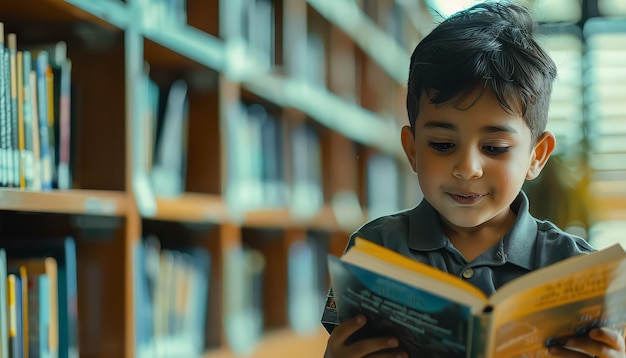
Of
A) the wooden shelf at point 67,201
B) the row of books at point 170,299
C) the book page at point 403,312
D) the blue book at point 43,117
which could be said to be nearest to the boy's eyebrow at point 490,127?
the book page at point 403,312

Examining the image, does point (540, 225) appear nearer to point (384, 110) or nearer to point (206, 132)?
point (206, 132)

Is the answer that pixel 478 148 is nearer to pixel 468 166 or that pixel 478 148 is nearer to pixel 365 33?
pixel 468 166

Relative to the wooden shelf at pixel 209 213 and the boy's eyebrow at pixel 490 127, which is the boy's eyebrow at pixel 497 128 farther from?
the wooden shelf at pixel 209 213

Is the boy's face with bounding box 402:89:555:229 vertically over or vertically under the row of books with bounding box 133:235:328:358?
over

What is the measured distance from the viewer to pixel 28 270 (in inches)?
61.2

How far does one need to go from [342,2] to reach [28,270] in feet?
7.69

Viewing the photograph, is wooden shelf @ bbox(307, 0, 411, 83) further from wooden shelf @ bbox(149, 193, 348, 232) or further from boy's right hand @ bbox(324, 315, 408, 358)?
boy's right hand @ bbox(324, 315, 408, 358)

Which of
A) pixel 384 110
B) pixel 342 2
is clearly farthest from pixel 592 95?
pixel 342 2

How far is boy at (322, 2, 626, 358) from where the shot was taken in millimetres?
1026

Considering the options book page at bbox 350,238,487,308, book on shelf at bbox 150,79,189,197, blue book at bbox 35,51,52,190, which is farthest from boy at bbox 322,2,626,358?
book on shelf at bbox 150,79,189,197

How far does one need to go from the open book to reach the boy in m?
0.08

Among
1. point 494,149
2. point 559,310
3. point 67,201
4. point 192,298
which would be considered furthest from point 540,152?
point 192,298

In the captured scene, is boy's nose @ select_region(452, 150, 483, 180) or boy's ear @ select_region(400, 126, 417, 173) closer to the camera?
boy's nose @ select_region(452, 150, 483, 180)

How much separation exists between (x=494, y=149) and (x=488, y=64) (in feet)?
0.36
